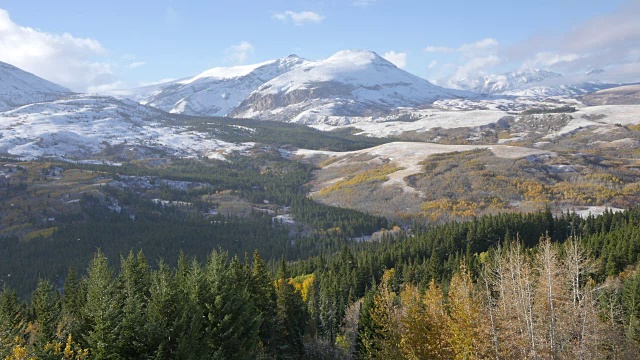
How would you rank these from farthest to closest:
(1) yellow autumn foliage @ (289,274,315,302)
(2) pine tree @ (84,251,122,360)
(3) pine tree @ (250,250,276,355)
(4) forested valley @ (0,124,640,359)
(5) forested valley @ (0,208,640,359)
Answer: (1) yellow autumn foliage @ (289,274,315,302)
(3) pine tree @ (250,250,276,355)
(4) forested valley @ (0,124,640,359)
(5) forested valley @ (0,208,640,359)
(2) pine tree @ (84,251,122,360)

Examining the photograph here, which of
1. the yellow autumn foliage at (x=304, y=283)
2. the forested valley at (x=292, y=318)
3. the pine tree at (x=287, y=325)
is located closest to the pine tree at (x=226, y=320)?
the forested valley at (x=292, y=318)

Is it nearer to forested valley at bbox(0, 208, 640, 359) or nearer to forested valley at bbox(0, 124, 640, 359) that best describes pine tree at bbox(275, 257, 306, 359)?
forested valley at bbox(0, 208, 640, 359)

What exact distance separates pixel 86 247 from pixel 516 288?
15445 cm

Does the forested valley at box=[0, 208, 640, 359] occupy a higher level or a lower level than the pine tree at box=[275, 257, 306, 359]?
higher

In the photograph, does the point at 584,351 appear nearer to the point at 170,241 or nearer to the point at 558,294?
the point at 558,294

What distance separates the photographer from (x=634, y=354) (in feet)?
139

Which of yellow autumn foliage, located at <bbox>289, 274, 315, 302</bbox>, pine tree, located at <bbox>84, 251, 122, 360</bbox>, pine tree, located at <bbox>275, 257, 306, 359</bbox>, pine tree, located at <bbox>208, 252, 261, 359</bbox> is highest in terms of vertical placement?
pine tree, located at <bbox>84, 251, 122, 360</bbox>

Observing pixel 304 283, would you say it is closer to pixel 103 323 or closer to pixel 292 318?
pixel 292 318

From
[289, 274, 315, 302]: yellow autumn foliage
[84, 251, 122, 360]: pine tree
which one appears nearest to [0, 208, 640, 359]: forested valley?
[84, 251, 122, 360]: pine tree

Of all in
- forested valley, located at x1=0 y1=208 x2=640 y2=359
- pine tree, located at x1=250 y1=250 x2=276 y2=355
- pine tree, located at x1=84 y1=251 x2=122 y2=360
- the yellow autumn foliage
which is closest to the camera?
pine tree, located at x1=84 y1=251 x2=122 y2=360

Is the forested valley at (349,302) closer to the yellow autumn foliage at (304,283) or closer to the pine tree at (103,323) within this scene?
the pine tree at (103,323)

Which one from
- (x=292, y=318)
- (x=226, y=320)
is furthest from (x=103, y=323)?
(x=292, y=318)

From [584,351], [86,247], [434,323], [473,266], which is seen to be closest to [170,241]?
[86,247]

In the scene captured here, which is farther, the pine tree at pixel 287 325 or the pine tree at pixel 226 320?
the pine tree at pixel 287 325
